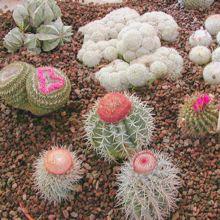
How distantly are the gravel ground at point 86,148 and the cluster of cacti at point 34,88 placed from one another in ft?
0.67

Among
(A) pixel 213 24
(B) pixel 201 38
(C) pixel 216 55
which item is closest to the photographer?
(C) pixel 216 55

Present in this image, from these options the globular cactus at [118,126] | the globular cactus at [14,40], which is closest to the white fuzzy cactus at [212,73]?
the globular cactus at [118,126]

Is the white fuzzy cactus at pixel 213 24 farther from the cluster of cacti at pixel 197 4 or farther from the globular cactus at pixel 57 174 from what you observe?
the globular cactus at pixel 57 174

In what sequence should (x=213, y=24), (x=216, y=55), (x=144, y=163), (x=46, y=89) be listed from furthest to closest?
1. (x=213, y=24)
2. (x=216, y=55)
3. (x=46, y=89)
4. (x=144, y=163)

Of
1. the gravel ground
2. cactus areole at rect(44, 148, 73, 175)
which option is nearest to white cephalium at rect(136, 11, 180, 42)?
the gravel ground

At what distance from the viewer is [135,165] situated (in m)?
3.61

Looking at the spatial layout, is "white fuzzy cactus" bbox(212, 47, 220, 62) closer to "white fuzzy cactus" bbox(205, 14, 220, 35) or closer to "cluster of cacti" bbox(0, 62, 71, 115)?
"white fuzzy cactus" bbox(205, 14, 220, 35)

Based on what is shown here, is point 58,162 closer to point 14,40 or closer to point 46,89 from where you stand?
point 46,89

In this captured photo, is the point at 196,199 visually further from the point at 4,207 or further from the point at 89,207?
the point at 4,207

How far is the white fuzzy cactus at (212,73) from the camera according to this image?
14.9 feet

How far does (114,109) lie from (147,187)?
57 cm

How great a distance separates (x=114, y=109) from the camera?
384 centimetres

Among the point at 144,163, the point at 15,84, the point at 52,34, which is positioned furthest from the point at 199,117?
the point at 52,34

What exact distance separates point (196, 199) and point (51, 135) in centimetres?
124
